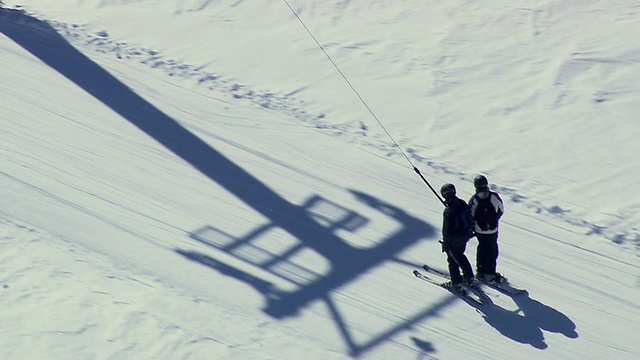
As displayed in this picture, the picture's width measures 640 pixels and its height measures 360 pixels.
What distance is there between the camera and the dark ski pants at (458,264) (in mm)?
11531

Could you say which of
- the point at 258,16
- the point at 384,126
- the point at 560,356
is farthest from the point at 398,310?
the point at 258,16

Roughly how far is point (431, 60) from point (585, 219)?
182 inches

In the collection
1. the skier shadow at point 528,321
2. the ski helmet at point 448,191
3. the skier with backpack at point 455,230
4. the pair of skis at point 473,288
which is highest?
the ski helmet at point 448,191

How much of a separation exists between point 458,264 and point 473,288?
383mm

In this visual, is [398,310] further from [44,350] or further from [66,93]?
[66,93]

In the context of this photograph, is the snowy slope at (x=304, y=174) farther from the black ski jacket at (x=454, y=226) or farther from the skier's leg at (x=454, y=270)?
the black ski jacket at (x=454, y=226)

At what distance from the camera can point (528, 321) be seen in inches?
453

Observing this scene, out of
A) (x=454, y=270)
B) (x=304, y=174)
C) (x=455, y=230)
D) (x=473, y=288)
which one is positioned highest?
(x=455, y=230)

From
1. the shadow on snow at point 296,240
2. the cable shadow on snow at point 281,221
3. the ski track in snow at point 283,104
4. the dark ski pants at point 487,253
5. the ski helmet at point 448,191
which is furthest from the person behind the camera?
the ski track in snow at point 283,104

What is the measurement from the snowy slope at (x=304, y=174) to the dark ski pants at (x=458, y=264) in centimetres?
30

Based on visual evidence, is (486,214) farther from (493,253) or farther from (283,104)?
(283,104)

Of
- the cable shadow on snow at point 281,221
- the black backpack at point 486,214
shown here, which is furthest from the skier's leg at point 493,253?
the cable shadow on snow at point 281,221

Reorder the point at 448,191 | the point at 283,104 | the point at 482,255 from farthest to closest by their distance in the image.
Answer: the point at 283,104, the point at 482,255, the point at 448,191

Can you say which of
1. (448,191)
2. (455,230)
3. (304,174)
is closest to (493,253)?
(455,230)
